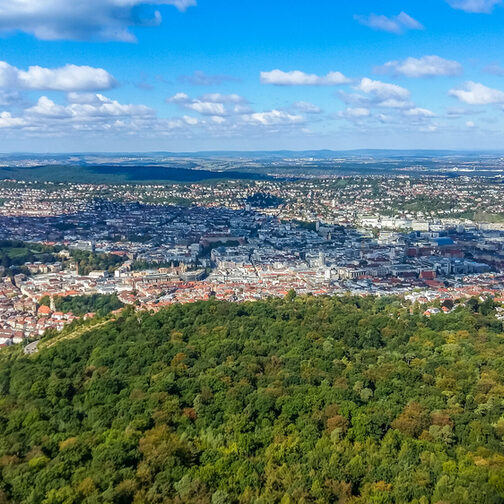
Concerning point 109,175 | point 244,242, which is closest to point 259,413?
point 244,242

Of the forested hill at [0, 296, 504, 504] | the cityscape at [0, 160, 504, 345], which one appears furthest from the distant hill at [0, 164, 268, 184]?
the forested hill at [0, 296, 504, 504]

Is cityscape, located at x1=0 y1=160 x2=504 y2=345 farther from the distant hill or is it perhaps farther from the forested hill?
the distant hill

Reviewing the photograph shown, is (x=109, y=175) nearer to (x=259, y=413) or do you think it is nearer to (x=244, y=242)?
(x=244, y=242)

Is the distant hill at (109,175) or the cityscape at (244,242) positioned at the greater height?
the distant hill at (109,175)

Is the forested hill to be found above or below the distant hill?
below

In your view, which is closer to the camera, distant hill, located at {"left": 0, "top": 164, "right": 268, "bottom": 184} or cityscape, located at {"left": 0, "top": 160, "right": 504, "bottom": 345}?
cityscape, located at {"left": 0, "top": 160, "right": 504, "bottom": 345}

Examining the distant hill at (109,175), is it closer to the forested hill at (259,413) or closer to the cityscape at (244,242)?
the cityscape at (244,242)

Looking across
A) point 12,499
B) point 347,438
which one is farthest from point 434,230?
point 12,499

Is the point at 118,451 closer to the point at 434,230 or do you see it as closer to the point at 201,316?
the point at 201,316

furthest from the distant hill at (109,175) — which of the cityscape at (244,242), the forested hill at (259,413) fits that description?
the forested hill at (259,413)

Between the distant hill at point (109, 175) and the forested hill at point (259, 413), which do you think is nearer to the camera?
the forested hill at point (259, 413)
